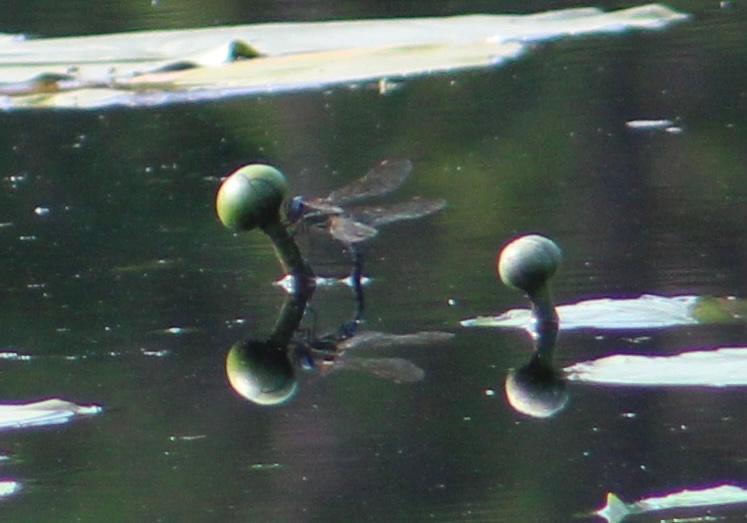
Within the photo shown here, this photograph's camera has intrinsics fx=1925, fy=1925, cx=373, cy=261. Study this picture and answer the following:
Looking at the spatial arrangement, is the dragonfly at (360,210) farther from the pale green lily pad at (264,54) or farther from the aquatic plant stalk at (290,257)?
the pale green lily pad at (264,54)

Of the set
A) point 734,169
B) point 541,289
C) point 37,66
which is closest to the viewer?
point 541,289

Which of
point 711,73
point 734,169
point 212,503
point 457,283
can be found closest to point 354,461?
point 212,503

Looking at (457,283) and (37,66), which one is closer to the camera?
(457,283)

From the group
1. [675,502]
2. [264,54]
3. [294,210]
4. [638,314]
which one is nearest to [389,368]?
[638,314]

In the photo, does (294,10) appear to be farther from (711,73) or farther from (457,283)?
(457,283)

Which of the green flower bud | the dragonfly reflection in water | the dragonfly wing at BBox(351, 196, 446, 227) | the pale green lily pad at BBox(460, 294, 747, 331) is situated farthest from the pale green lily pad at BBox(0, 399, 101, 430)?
the dragonfly wing at BBox(351, 196, 446, 227)

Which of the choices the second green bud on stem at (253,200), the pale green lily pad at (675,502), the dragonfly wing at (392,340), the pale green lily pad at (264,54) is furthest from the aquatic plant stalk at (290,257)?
the pale green lily pad at (264,54)
